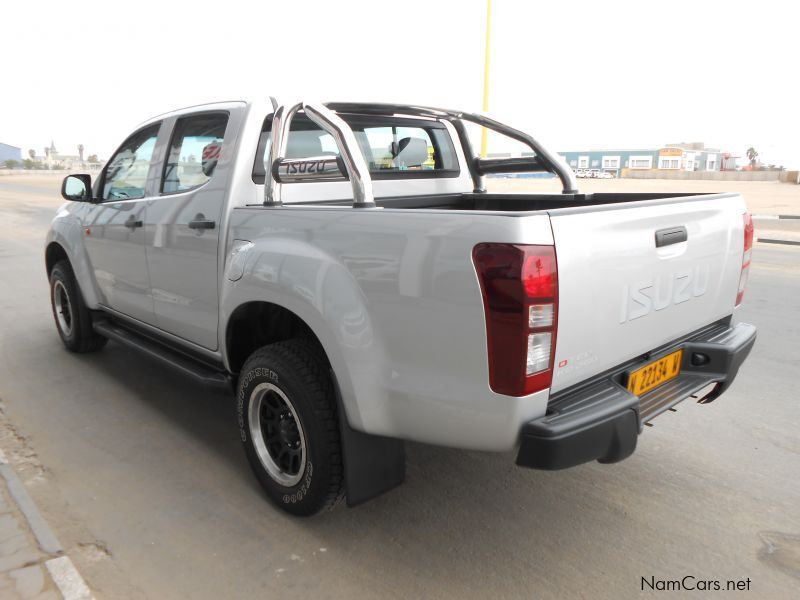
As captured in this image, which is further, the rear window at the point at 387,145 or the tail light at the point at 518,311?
the rear window at the point at 387,145

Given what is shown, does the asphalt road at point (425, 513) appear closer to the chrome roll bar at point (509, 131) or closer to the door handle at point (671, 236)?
the door handle at point (671, 236)

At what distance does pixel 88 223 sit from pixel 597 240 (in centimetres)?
374

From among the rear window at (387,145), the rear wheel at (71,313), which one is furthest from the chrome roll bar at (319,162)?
the rear wheel at (71,313)

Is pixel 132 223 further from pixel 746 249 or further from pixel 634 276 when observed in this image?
pixel 746 249

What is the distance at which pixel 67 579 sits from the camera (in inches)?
94.2

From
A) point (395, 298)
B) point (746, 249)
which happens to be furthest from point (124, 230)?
point (746, 249)

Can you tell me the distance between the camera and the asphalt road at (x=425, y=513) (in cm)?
241

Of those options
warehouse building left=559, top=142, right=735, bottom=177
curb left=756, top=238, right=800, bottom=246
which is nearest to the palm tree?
warehouse building left=559, top=142, right=735, bottom=177

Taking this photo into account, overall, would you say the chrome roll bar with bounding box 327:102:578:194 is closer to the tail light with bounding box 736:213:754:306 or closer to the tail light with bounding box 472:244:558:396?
the tail light with bounding box 736:213:754:306

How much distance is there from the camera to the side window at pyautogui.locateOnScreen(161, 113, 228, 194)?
3330 millimetres

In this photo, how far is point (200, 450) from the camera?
3.49m

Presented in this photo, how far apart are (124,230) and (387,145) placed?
1.73 m

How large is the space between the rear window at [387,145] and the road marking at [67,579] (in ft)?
6.09

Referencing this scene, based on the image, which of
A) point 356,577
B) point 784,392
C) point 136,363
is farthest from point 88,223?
point 784,392
